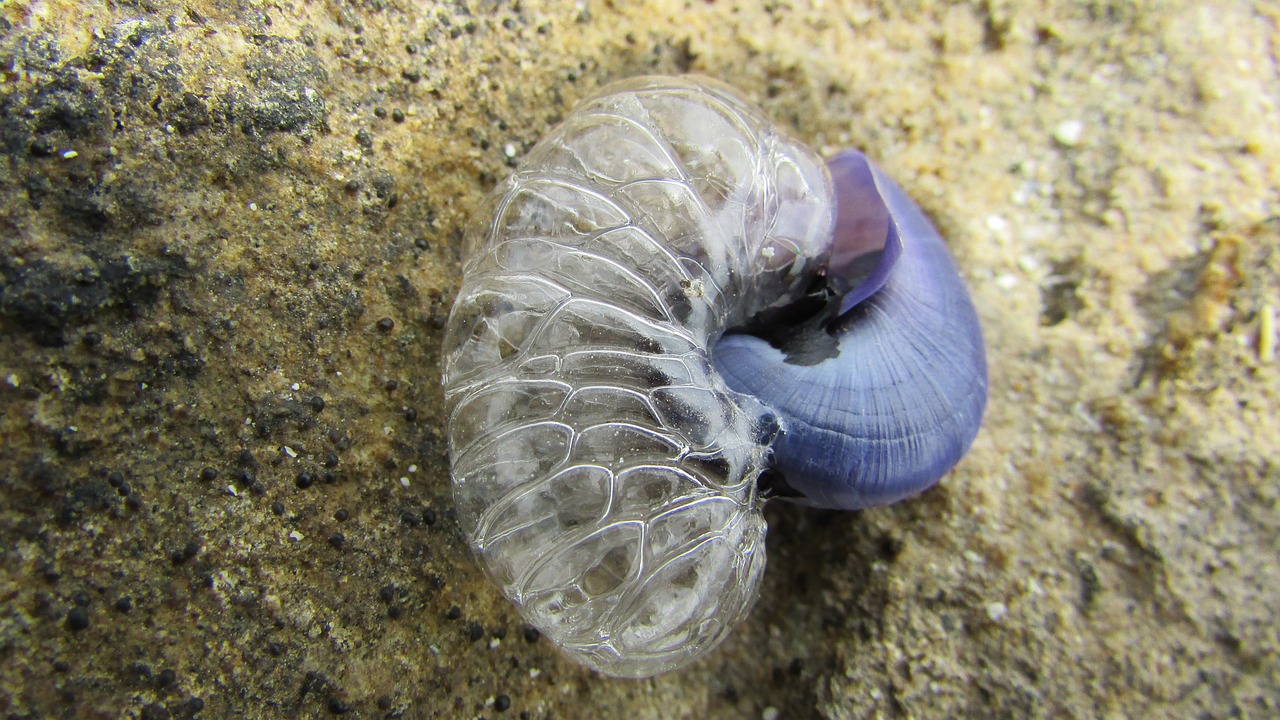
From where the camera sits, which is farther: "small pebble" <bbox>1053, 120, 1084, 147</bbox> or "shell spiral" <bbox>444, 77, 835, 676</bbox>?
"small pebble" <bbox>1053, 120, 1084, 147</bbox>

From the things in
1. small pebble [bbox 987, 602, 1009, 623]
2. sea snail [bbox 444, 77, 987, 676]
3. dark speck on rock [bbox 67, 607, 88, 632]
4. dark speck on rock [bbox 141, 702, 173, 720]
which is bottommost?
small pebble [bbox 987, 602, 1009, 623]

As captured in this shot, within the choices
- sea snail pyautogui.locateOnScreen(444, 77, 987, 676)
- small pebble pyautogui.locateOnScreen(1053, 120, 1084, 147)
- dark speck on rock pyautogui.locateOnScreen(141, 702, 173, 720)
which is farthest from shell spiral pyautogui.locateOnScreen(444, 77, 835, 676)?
small pebble pyautogui.locateOnScreen(1053, 120, 1084, 147)

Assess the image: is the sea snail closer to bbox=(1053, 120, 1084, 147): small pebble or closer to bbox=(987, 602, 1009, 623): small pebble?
bbox=(987, 602, 1009, 623): small pebble

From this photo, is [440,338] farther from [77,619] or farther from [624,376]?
[77,619]

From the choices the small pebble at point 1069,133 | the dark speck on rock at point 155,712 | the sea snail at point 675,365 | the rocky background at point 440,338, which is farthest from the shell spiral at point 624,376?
the small pebble at point 1069,133

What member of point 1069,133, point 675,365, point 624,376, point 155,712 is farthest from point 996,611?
point 155,712

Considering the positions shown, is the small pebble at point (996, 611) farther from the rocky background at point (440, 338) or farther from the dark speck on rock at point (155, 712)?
the dark speck on rock at point (155, 712)

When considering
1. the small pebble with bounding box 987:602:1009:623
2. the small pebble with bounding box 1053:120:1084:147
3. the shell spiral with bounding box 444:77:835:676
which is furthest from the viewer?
the small pebble with bounding box 1053:120:1084:147

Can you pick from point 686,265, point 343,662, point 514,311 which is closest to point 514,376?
point 514,311

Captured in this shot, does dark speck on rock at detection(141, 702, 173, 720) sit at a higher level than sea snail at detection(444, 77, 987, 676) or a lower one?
lower

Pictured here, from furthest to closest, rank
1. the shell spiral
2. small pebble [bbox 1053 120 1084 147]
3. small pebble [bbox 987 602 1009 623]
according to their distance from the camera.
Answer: small pebble [bbox 1053 120 1084 147] → small pebble [bbox 987 602 1009 623] → the shell spiral

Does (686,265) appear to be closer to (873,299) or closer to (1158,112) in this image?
(873,299)
